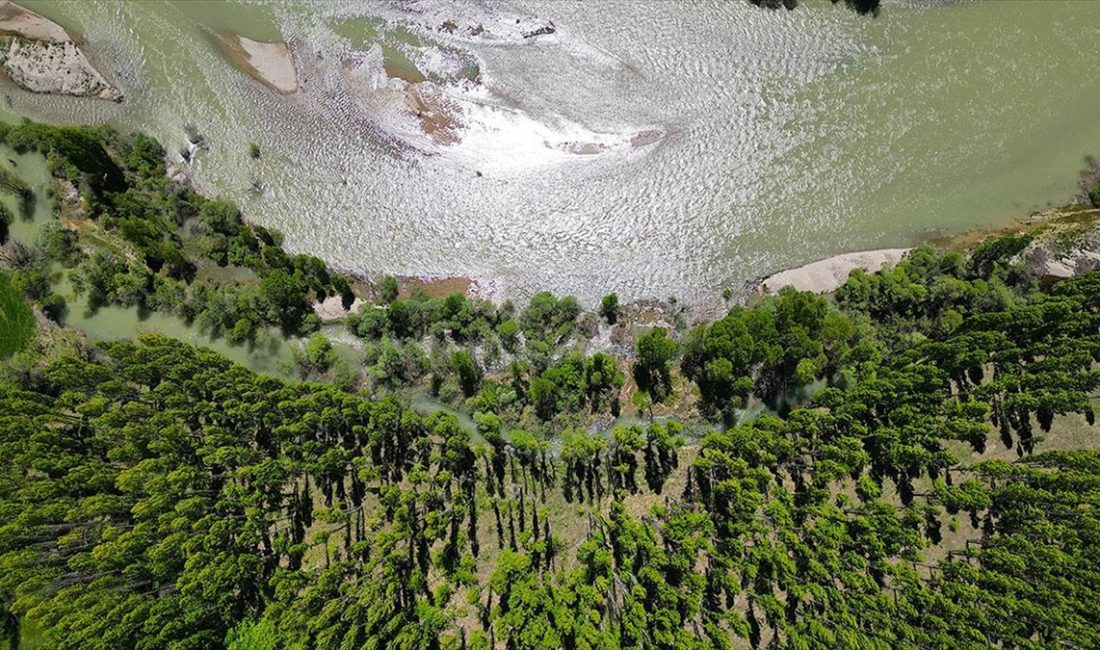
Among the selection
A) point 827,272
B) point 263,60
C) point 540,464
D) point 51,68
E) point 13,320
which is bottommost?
point 540,464

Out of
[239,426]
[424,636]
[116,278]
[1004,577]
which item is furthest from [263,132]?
[1004,577]

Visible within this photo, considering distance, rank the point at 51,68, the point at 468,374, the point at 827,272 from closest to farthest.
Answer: the point at 468,374
the point at 827,272
the point at 51,68

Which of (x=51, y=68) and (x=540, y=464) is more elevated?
(x=51, y=68)

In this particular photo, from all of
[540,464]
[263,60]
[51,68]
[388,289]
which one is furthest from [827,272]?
[51,68]

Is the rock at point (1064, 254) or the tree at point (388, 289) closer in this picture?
the rock at point (1064, 254)

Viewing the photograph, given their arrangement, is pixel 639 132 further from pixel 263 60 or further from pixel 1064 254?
pixel 1064 254

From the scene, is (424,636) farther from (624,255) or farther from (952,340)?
(952,340)

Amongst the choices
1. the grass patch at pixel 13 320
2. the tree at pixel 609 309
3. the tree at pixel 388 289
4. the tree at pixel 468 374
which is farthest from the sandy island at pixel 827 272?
the grass patch at pixel 13 320

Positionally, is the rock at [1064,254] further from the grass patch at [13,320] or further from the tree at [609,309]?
the grass patch at [13,320]
